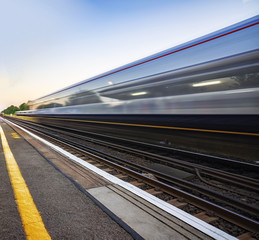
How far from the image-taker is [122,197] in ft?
8.39

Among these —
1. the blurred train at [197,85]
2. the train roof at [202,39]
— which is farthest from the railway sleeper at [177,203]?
the train roof at [202,39]

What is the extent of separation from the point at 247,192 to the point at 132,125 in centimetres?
407

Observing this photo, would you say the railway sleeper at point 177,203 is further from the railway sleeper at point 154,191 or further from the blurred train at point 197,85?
the blurred train at point 197,85

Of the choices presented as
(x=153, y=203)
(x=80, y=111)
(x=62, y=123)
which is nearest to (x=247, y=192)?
(x=153, y=203)

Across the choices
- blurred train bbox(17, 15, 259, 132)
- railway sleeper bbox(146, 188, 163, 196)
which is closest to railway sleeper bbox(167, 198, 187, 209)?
→ railway sleeper bbox(146, 188, 163, 196)

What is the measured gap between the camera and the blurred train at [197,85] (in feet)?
12.3

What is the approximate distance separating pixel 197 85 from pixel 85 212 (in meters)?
3.64

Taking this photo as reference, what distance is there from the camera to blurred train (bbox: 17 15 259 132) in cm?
374

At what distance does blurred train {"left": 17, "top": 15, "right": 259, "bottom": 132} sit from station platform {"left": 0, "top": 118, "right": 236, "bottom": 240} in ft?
8.06

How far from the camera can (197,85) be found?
15.1ft

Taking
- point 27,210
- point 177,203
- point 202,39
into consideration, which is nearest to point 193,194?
point 177,203

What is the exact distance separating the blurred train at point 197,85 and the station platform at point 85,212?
96.7 inches

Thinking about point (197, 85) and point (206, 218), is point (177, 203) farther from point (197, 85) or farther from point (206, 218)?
point (197, 85)

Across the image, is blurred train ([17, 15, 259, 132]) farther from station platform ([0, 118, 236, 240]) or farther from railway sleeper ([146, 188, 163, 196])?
station platform ([0, 118, 236, 240])
